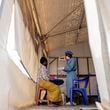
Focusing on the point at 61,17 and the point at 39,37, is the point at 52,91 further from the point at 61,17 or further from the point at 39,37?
the point at 61,17

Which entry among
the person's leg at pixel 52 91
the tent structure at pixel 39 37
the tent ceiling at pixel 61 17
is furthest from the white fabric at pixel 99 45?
the person's leg at pixel 52 91

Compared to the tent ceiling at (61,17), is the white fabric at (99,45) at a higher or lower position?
lower

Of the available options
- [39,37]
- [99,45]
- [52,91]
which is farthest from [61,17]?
[99,45]

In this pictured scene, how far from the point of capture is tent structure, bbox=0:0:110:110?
5.13 feet

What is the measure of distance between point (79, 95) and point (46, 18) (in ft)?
5.61

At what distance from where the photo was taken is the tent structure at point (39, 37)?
156cm

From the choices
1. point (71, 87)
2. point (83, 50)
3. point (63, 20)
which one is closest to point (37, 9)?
point (63, 20)

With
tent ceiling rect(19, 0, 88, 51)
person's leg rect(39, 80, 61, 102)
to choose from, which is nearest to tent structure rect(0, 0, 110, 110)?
tent ceiling rect(19, 0, 88, 51)

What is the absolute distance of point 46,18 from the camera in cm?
418

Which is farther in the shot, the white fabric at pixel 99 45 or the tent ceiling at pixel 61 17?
the tent ceiling at pixel 61 17

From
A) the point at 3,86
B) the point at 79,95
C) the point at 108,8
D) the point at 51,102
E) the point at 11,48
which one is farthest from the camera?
the point at 79,95

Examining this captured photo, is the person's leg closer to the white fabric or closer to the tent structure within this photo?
the tent structure

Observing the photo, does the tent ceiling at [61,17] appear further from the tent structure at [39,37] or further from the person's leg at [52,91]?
the person's leg at [52,91]

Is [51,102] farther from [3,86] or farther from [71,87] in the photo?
[3,86]
